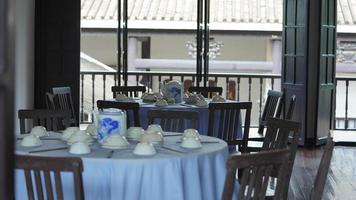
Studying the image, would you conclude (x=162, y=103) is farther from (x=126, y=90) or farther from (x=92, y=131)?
(x=92, y=131)

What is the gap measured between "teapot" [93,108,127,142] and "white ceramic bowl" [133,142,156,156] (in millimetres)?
232

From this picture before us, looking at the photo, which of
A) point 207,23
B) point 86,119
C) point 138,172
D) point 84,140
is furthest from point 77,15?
point 138,172

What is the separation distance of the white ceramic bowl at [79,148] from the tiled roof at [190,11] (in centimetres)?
786

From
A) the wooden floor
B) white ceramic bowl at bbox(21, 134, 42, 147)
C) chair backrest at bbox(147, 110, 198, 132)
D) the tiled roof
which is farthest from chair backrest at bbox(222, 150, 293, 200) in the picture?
the tiled roof

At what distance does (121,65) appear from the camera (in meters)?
7.57

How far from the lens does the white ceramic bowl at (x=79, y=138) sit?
9.07ft

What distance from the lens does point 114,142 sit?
8.80ft

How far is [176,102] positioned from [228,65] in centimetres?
657

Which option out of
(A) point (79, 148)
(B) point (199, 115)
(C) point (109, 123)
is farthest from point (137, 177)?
(B) point (199, 115)

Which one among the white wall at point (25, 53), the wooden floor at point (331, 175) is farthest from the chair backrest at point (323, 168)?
the white wall at point (25, 53)

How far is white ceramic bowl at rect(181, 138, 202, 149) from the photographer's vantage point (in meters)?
2.74

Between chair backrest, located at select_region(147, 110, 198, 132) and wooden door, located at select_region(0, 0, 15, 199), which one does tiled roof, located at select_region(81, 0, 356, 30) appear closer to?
chair backrest, located at select_region(147, 110, 198, 132)

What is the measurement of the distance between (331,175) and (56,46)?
3568 mm

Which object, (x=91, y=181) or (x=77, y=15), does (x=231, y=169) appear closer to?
(x=91, y=181)
